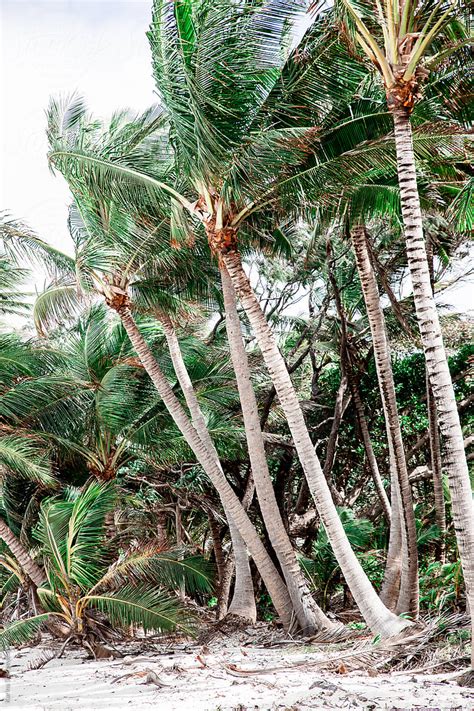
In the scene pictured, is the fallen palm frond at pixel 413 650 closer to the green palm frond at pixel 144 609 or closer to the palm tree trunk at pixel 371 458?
the green palm frond at pixel 144 609

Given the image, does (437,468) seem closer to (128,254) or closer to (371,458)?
(371,458)

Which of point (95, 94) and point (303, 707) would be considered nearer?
point (303, 707)

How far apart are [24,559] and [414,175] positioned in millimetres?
8057

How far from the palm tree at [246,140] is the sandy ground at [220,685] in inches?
53.2

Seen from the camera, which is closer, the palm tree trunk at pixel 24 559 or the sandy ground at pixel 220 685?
the sandy ground at pixel 220 685

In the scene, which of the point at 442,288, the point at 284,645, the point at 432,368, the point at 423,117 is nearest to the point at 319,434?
the point at 442,288

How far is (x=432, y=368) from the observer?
6000mm

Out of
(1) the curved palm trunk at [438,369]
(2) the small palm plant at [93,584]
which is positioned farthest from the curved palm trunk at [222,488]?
(1) the curved palm trunk at [438,369]

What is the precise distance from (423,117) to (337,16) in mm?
1986

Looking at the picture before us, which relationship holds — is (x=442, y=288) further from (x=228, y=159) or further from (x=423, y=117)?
(x=228, y=159)

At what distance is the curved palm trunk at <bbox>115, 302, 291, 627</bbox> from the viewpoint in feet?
31.2

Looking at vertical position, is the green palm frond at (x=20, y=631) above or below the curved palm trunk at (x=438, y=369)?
below

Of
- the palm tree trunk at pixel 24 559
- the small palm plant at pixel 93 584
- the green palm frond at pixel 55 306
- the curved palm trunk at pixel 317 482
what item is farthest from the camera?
the green palm frond at pixel 55 306

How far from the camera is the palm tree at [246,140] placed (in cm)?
723
